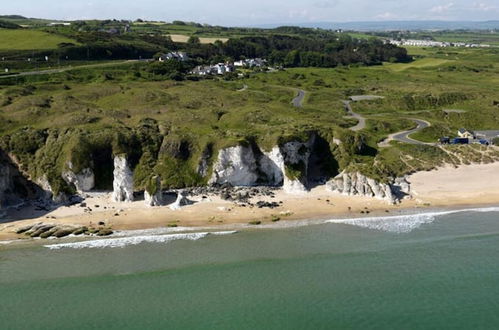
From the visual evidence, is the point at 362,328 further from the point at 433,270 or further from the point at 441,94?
the point at 441,94

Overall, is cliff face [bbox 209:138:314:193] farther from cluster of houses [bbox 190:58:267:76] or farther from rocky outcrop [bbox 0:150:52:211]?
cluster of houses [bbox 190:58:267:76]

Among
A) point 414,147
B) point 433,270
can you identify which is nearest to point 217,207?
point 433,270

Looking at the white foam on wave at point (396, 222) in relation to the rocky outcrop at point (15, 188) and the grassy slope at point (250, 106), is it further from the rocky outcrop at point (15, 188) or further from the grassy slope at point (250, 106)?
the rocky outcrop at point (15, 188)

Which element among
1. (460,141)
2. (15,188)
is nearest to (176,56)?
(460,141)

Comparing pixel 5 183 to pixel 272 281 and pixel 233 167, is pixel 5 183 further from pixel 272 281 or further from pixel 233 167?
pixel 272 281

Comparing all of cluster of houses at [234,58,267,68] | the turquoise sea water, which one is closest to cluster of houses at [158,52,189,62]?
cluster of houses at [234,58,267,68]

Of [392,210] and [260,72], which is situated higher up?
[260,72]

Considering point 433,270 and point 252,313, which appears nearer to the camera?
point 252,313
